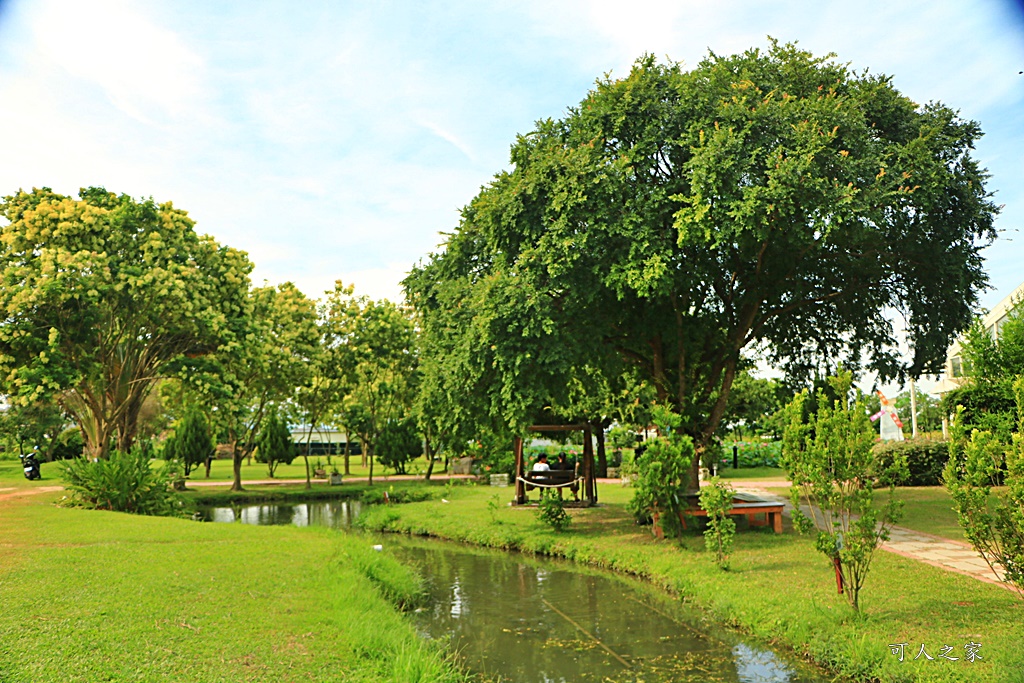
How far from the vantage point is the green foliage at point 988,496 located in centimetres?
613

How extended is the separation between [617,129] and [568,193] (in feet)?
5.25

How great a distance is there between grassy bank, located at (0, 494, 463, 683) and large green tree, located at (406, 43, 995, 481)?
4.72 metres

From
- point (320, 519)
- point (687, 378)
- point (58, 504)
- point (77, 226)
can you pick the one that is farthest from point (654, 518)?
point (77, 226)

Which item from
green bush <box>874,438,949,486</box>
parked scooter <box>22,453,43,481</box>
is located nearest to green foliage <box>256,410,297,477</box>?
parked scooter <box>22,453,43,481</box>

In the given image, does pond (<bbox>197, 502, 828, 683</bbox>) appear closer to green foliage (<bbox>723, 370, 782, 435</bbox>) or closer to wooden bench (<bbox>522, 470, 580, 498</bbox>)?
wooden bench (<bbox>522, 470, 580, 498</bbox>)

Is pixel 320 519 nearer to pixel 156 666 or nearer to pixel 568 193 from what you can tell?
pixel 568 193

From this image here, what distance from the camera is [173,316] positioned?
21.6 m

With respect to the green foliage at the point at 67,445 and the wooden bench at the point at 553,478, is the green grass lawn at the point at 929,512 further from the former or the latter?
the green foliage at the point at 67,445

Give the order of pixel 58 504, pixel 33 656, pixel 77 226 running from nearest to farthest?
pixel 33 656
pixel 58 504
pixel 77 226

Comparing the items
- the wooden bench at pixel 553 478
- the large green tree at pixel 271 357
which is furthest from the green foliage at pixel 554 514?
the large green tree at pixel 271 357

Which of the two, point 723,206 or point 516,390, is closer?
point 723,206

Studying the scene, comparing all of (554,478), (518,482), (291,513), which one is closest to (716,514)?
(554,478)

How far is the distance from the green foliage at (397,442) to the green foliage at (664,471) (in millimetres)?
21172

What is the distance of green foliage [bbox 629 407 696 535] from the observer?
41.2 ft
